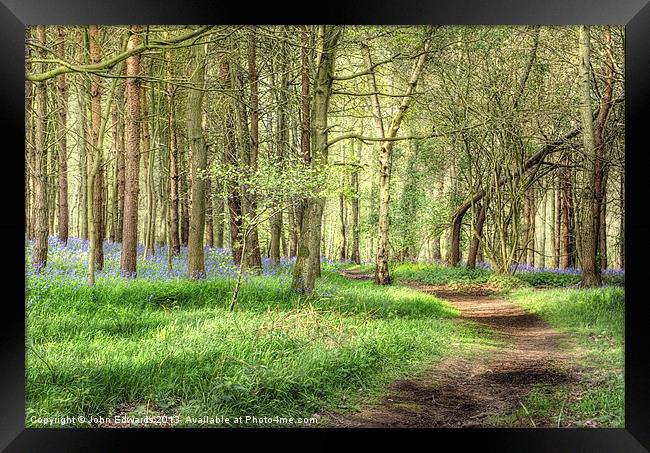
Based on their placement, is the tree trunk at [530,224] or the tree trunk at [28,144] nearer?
the tree trunk at [28,144]

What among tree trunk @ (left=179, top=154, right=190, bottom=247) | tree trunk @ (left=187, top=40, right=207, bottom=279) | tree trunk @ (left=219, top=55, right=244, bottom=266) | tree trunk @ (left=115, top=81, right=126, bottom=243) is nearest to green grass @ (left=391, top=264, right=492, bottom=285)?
tree trunk @ (left=219, top=55, right=244, bottom=266)

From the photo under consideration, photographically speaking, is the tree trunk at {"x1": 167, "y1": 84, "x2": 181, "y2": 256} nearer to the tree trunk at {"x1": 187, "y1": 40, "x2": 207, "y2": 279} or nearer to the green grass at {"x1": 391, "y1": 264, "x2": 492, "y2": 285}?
the tree trunk at {"x1": 187, "y1": 40, "x2": 207, "y2": 279}

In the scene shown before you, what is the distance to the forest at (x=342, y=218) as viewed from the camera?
13.1 ft

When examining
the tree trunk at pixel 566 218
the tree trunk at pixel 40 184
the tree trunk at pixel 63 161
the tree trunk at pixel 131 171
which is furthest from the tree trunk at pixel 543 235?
the tree trunk at pixel 40 184

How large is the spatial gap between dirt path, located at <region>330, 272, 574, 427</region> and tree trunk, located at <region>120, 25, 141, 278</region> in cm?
177

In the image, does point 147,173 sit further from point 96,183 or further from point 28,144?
point 28,144

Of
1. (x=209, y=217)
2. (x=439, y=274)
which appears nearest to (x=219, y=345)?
(x=209, y=217)

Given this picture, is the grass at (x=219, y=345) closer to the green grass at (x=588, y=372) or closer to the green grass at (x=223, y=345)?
the green grass at (x=223, y=345)

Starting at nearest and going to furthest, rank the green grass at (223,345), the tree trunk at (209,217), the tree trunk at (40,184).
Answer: the green grass at (223,345) → the tree trunk at (40,184) → the tree trunk at (209,217)

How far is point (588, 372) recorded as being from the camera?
4.10 m

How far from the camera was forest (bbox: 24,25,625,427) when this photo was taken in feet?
13.1
